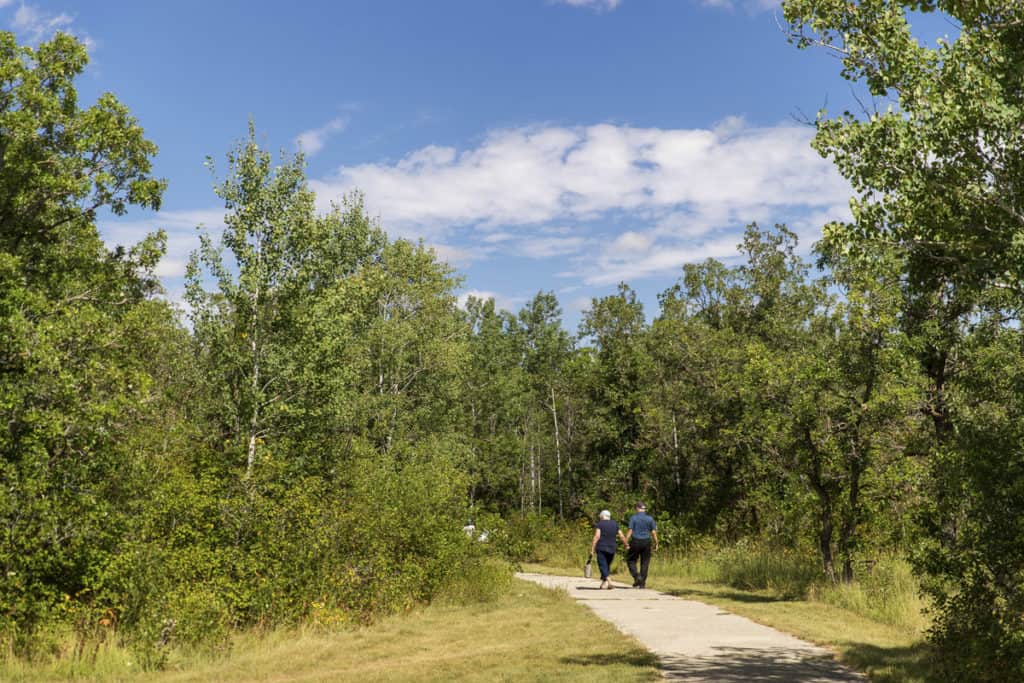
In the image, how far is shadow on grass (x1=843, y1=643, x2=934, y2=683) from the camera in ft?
30.9

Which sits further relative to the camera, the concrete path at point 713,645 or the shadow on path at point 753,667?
the concrete path at point 713,645

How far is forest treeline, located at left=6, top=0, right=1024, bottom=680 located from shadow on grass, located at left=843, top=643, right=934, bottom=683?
35 centimetres

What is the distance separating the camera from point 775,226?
141 ft

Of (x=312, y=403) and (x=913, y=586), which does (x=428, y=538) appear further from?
(x=913, y=586)

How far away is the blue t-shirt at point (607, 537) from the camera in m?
20.8

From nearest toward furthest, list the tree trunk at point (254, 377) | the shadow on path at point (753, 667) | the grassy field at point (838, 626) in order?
the shadow on path at point (753, 667) < the grassy field at point (838, 626) < the tree trunk at point (254, 377)

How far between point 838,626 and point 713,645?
3121mm

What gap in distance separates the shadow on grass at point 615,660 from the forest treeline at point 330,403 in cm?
321

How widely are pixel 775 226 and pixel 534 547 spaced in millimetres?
20374

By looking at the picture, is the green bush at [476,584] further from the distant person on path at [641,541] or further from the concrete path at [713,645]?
the distant person on path at [641,541]

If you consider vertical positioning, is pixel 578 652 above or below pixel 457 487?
below

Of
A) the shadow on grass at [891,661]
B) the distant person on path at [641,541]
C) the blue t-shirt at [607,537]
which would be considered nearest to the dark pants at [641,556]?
the distant person on path at [641,541]

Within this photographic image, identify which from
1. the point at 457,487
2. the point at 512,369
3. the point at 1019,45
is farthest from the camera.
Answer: the point at 512,369

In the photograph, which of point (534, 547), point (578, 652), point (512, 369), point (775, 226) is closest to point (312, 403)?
point (578, 652)
